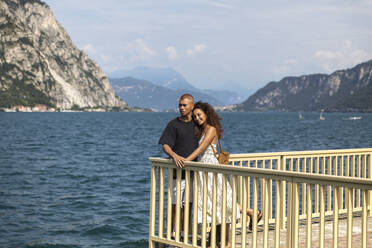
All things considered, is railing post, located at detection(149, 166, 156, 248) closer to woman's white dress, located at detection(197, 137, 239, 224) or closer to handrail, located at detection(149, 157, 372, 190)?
handrail, located at detection(149, 157, 372, 190)

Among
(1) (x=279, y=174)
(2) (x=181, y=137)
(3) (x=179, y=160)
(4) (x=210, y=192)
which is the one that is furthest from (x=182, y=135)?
(1) (x=279, y=174)

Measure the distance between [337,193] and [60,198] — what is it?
1540 cm

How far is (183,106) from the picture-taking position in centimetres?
681

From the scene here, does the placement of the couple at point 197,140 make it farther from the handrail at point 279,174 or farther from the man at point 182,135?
the handrail at point 279,174

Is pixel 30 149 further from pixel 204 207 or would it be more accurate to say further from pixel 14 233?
pixel 204 207

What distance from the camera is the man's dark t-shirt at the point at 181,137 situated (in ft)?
22.5

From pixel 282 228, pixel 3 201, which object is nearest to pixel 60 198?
pixel 3 201

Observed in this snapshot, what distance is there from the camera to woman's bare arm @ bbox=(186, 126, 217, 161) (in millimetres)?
6551

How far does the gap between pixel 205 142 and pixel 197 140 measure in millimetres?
390

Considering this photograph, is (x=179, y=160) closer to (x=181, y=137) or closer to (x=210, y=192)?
(x=181, y=137)

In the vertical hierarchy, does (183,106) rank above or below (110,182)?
above

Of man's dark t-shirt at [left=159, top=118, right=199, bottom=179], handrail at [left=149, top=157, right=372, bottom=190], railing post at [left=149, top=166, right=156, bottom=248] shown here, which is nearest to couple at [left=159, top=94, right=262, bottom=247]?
man's dark t-shirt at [left=159, top=118, right=199, bottom=179]

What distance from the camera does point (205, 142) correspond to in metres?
6.56

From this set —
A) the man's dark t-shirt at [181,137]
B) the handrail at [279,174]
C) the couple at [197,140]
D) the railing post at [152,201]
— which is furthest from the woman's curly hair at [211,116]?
the railing post at [152,201]
